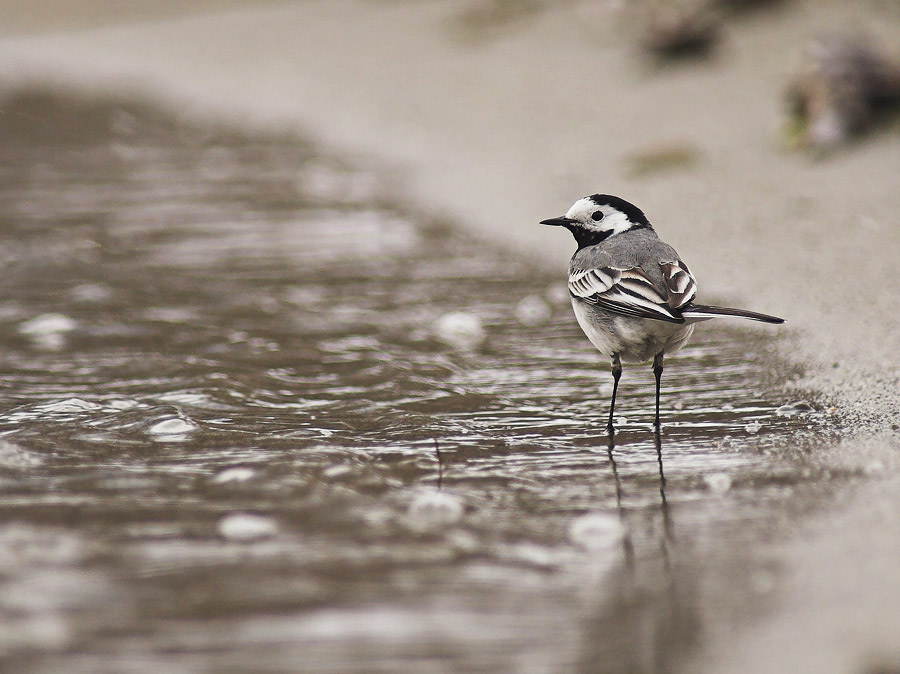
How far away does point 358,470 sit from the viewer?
11.6ft

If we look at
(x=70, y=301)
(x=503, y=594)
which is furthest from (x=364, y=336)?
(x=503, y=594)

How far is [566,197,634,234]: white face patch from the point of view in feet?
14.8

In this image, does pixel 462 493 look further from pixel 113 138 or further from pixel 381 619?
pixel 113 138

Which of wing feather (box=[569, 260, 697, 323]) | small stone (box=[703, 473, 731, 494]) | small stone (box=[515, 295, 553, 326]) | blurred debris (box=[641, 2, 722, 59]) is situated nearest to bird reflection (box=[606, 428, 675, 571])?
small stone (box=[703, 473, 731, 494])

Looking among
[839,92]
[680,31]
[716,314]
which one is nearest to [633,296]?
[716,314]

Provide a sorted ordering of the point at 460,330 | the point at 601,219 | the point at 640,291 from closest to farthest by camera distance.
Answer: the point at 640,291, the point at 601,219, the point at 460,330

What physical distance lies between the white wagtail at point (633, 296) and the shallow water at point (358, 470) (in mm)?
270

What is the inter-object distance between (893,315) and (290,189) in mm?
4936

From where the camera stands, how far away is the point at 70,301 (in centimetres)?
578

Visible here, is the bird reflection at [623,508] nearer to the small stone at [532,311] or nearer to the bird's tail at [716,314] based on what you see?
the bird's tail at [716,314]

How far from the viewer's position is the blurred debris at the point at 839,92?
6.90 meters

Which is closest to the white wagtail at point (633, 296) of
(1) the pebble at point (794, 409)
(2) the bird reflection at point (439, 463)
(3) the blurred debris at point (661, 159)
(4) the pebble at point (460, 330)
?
(1) the pebble at point (794, 409)

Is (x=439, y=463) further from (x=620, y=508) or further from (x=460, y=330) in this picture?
(x=460, y=330)

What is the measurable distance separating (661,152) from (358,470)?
4.60 metres
